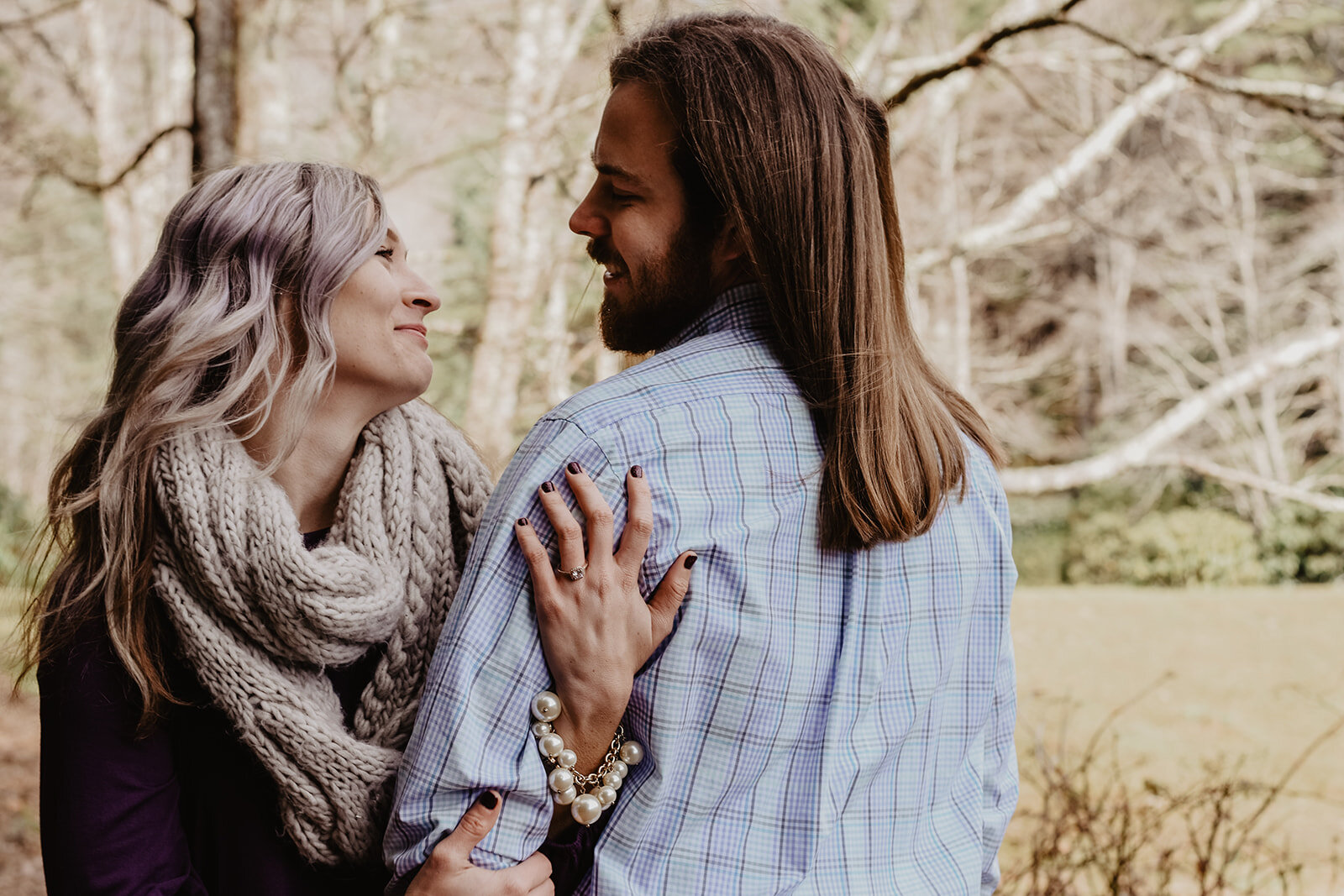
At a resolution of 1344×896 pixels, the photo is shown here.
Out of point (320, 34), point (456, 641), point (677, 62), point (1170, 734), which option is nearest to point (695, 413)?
point (456, 641)

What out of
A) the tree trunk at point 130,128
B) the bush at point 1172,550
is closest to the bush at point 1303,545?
the bush at point 1172,550

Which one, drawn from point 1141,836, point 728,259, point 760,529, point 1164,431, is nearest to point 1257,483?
point 1164,431

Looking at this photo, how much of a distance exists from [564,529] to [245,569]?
54cm

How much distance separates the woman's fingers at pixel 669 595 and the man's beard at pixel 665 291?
0.44 metres

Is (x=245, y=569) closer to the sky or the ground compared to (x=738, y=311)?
closer to the ground

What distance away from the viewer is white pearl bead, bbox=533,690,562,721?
1.34 m

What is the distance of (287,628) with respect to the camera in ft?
5.10

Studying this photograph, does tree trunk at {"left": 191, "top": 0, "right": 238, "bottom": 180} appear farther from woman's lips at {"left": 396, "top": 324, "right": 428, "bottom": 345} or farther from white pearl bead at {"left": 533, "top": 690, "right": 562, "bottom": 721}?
white pearl bead at {"left": 533, "top": 690, "right": 562, "bottom": 721}

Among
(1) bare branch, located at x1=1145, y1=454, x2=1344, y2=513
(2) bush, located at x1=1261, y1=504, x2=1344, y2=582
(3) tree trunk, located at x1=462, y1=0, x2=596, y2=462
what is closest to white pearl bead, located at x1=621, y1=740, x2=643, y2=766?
(3) tree trunk, located at x1=462, y1=0, x2=596, y2=462

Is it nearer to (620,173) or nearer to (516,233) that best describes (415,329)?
(620,173)

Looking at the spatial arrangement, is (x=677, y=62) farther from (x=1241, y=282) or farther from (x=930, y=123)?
(x=1241, y=282)

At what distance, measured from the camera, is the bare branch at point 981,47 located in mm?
3551

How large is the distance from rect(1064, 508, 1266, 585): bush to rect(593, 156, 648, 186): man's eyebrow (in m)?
15.6

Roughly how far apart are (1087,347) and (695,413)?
19.6 meters
